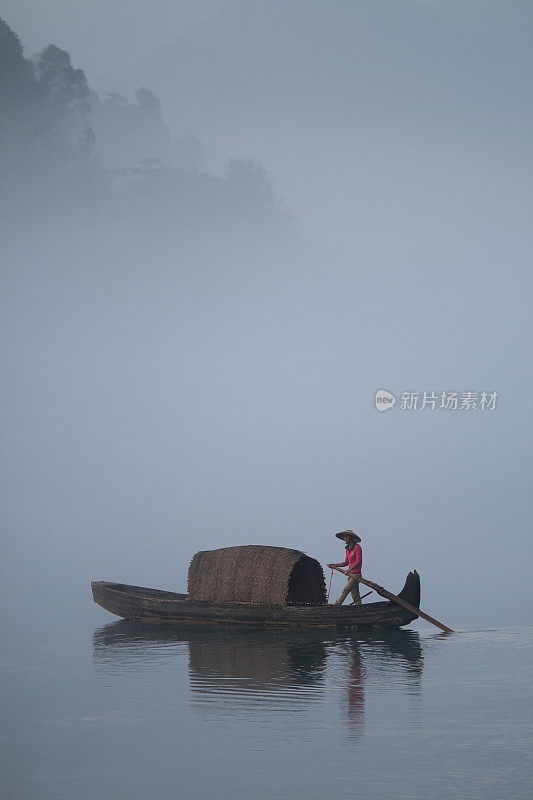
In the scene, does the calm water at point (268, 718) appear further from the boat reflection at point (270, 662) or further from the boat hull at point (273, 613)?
the boat hull at point (273, 613)

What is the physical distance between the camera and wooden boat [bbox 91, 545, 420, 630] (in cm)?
3045

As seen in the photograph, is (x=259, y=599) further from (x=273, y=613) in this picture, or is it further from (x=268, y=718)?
(x=268, y=718)

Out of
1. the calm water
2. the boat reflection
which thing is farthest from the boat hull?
the calm water

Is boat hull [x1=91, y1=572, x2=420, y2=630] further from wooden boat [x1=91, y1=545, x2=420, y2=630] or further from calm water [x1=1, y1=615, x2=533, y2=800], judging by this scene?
calm water [x1=1, y1=615, x2=533, y2=800]

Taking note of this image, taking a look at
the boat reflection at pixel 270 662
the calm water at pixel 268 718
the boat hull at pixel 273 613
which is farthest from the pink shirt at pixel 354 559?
the calm water at pixel 268 718

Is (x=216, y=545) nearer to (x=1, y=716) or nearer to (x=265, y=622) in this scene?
(x=265, y=622)

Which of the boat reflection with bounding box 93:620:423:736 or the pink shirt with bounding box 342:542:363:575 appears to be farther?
the pink shirt with bounding box 342:542:363:575

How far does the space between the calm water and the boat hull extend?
1.77ft

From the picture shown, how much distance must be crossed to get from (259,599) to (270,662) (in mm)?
5352

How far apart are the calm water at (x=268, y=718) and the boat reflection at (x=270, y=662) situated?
0.18 feet

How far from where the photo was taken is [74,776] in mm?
16891

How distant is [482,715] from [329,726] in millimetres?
2698

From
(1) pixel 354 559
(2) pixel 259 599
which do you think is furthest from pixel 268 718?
(1) pixel 354 559

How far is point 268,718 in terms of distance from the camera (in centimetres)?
1988
